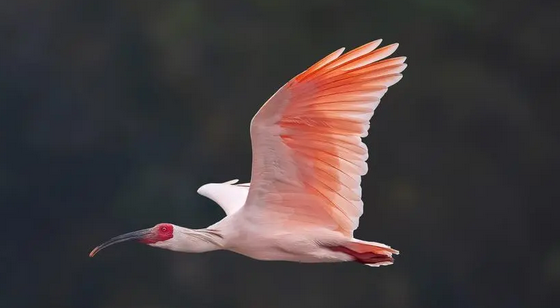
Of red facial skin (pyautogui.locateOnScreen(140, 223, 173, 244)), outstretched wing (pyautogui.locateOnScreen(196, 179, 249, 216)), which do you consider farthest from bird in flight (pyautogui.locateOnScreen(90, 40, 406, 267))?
outstretched wing (pyautogui.locateOnScreen(196, 179, 249, 216))

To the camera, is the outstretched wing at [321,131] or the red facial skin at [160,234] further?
the red facial skin at [160,234]

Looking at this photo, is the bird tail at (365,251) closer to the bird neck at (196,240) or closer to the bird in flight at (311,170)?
the bird in flight at (311,170)

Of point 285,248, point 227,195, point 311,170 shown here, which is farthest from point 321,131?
point 227,195

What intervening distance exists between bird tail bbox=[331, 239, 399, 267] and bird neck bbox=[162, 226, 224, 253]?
1.63 feet

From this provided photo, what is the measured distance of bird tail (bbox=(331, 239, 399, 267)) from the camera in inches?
267

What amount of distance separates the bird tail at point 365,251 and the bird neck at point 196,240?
498 millimetres

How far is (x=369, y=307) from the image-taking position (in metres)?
15.9

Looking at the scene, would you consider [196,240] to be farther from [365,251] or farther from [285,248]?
[365,251]

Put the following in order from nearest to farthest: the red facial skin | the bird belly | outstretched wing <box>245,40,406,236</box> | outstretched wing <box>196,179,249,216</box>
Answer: outstretched wing <box>245,40,406,236</box> → the bird belly → the red facial skin → outstretched wing <box>196,179,249,216</box>

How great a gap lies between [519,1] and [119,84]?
15.0 feet

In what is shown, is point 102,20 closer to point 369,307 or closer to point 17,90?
point 17,90

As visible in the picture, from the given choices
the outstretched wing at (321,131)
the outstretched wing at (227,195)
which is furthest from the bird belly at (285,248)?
the outstretched wing at (227,195)

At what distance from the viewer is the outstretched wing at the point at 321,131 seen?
6453 millimetres

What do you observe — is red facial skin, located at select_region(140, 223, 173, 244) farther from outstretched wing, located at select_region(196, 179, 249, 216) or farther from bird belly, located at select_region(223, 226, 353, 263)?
outstretched wing, located at select_region(196, 179, 249, 216)
